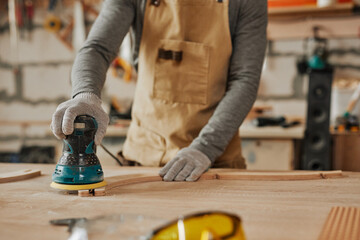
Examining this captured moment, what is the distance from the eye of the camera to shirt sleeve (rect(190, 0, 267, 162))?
123cm

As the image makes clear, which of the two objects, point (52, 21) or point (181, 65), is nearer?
point (181, 65)

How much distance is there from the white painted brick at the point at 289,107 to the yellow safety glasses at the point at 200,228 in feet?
9.22

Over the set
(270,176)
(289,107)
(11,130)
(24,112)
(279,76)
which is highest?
(279,76)

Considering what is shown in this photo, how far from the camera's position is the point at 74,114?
84cm

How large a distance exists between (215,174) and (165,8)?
25.8 inches

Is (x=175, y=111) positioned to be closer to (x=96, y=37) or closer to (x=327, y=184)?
(x=96, y=37)

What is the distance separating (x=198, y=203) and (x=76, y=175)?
0.29 metres

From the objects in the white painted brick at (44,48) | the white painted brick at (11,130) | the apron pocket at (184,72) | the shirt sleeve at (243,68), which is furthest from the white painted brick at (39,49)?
the shirt sleeve at (243,68)

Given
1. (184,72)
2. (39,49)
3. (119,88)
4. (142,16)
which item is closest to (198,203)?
(184,72)

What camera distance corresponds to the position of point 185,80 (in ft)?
4.37

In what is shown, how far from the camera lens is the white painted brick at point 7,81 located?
368cm

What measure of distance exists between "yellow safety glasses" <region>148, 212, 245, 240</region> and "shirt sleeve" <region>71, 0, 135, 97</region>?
66cm

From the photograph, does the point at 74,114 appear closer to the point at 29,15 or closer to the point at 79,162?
the point at 79,162

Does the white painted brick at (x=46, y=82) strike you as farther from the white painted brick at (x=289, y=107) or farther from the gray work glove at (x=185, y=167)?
the gray work glove at (x=185, y=167)
